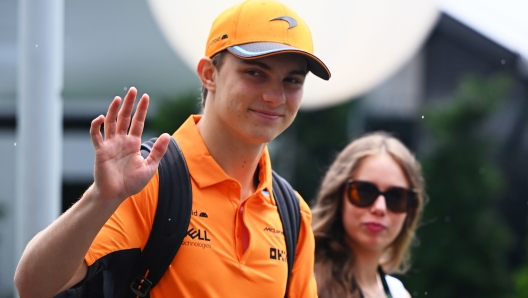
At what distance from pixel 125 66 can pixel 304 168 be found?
1.69 metres

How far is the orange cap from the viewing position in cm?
218

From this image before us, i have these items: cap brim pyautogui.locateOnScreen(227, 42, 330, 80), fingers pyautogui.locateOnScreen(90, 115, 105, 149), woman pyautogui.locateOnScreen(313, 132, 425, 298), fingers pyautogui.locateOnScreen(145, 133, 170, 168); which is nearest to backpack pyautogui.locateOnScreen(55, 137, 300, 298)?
fingers pyautogui.locateOnScreen(145, 133, 170, 168)

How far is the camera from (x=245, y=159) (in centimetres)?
232

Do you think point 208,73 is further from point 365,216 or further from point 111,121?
point 365,216

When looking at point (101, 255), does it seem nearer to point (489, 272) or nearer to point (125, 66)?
point (125, 66)

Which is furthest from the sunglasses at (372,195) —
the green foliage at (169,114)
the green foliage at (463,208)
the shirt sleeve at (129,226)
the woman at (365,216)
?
the green foliage at (463,208)

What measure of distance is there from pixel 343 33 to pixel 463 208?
8.51 ft

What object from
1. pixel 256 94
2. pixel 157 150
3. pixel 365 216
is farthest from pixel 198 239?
pixel 365 216

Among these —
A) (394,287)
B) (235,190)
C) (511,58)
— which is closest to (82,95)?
(394,287)

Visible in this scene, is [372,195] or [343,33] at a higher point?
[343,33]

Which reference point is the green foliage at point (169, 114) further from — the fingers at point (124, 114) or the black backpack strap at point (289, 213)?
the fingers at point (124, 114)

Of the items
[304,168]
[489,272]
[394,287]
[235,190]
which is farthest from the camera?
[489,272]

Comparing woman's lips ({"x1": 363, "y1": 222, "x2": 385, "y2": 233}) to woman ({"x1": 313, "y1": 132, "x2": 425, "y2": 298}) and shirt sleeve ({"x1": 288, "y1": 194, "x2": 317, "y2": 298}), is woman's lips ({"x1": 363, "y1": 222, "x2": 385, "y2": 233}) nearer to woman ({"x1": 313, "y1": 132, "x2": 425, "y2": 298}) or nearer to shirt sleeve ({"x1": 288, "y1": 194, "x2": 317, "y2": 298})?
woman ({"x1": 313, "y1": 132, "x2": 425, "y2": 298})

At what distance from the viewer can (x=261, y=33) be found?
7.27 feet
